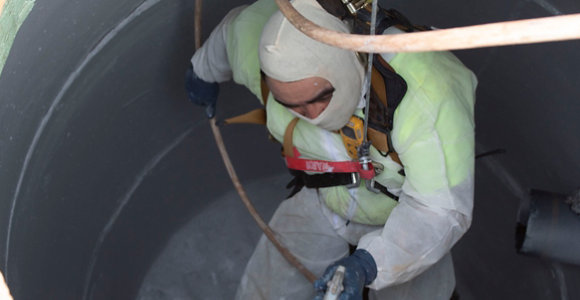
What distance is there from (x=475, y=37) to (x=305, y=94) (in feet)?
2.18

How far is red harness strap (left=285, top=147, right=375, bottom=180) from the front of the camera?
1.61m

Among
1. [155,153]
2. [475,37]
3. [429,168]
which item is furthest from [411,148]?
[155,153]

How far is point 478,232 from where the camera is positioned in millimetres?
2609

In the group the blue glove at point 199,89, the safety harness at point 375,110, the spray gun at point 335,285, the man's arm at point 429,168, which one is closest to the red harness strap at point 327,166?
the safety harness at point 375,110

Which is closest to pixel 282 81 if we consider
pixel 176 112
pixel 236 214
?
pixel 176 112

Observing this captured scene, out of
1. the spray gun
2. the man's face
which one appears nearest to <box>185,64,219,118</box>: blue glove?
the man's face

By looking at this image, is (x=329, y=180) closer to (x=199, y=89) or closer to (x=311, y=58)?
(x=311, y=58)

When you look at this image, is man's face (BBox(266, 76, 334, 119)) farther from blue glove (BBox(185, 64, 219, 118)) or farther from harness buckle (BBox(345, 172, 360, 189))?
blue glove (BBox(185, 64, 219, 118))

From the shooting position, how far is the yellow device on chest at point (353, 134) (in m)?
1.56

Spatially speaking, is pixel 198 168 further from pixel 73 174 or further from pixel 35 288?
pixel 35 288

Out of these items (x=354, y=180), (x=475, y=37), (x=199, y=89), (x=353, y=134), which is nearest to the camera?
(x=475, y=37)

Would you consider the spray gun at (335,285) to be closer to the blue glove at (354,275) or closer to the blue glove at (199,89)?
the blue glove at (354,275)

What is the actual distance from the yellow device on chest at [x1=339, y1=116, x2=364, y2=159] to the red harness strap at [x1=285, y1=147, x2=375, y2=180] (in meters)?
0.04

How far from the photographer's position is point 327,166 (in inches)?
68.4
